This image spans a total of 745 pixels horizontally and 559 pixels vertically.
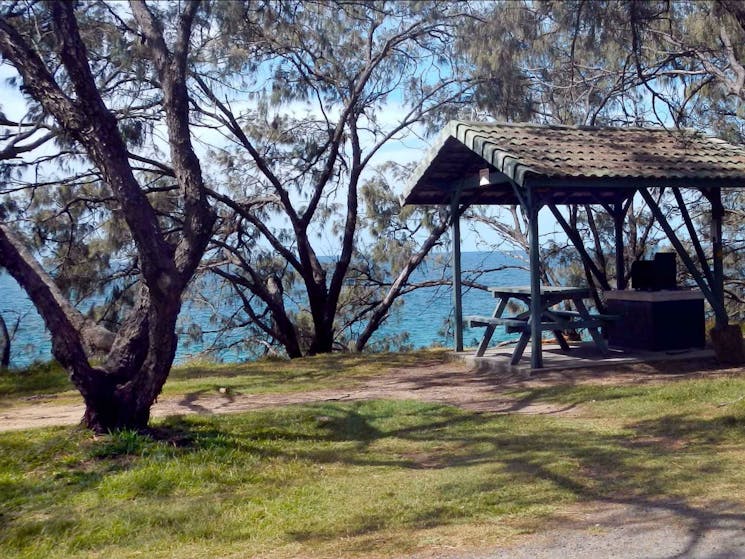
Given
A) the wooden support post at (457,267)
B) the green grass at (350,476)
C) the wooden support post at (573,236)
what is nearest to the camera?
the green grass at (350,476)

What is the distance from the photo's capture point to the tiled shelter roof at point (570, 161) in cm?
1080

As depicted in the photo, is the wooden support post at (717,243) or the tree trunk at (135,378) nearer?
the tree trunk at (135,378)

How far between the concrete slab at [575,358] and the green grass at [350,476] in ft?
7.73

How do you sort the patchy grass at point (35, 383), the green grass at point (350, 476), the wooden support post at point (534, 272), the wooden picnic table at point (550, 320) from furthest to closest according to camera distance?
the patchy grass at point (35, 383)
the wooden picnic table at point (550, 320)
the wooden support post at point (534, 272)
the green grass at point (350, 476)

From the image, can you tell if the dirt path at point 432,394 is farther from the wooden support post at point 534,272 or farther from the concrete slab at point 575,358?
the wooden support post at point 534,272

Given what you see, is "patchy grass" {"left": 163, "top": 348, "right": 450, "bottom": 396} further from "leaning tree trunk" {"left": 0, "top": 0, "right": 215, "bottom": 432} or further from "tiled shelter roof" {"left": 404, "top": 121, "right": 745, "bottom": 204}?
"leaning tree trunk" {"left": 0, "top": 0, "right": 215, "bottom": 432}

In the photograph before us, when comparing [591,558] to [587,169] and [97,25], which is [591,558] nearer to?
[587,169]

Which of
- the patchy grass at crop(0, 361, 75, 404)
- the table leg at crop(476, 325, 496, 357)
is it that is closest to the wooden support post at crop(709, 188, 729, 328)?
the table leg at crop(476, 325, 496, 357)

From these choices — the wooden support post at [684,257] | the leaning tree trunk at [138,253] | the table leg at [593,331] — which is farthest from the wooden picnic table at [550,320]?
the leaning tree trunk at [138,253]

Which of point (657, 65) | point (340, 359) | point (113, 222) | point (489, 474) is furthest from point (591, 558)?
point (113, 222)

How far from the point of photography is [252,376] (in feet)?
41.4

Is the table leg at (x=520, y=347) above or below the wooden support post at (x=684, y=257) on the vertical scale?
below

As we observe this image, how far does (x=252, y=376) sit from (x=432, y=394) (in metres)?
3.25

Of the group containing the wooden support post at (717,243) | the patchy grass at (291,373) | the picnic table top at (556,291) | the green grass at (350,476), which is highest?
the wooden support post at (717,243)
